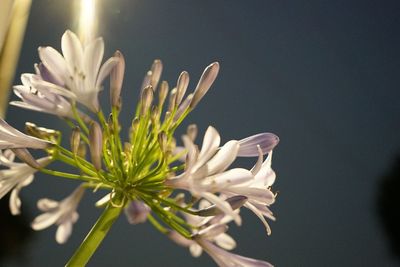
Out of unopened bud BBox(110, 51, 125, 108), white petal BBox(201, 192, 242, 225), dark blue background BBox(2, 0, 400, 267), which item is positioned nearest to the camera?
white petal BBox(201, 192, 242, 225)

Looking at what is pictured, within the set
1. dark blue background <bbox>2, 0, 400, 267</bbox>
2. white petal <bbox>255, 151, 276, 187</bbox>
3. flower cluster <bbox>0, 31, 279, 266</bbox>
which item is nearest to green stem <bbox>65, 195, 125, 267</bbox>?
flower cluster <bbox>0, 31, 279, 266</bbox>

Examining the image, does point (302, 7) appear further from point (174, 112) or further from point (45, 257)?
point (174, 112)

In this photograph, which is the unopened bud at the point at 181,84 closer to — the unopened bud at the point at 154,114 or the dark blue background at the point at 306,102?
the unopened bud at the point at 154,114

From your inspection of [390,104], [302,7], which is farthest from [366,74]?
[302,7]

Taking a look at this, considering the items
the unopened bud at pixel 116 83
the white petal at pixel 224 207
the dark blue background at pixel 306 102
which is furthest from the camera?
the dark blue background at pixel 306 102

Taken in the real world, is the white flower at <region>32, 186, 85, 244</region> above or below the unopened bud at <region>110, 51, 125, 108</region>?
below

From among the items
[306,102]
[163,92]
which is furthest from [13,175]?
[306,102]

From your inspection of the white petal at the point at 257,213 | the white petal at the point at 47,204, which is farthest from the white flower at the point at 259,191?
the white petal at the point at 47,204

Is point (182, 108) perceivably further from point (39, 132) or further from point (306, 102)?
point (306, 102)

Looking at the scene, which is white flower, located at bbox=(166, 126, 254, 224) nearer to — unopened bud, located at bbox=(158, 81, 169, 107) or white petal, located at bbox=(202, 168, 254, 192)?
white petal, located at bbox=(202, 168, 254, 192)
